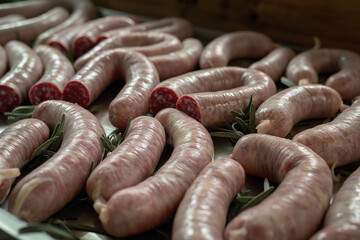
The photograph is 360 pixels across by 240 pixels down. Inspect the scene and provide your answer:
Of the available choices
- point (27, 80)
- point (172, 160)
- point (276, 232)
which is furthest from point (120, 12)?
point (276, 232)

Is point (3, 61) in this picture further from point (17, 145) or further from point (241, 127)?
point (241, 127)

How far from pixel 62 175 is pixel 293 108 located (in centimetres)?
121

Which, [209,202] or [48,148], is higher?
[209,202]

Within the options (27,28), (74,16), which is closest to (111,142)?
(27,28)

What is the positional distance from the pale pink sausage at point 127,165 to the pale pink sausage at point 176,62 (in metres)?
0.89

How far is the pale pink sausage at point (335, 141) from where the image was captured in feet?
6.39

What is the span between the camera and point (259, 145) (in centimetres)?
189

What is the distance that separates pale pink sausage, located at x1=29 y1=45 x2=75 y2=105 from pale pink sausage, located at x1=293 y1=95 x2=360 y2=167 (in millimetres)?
1429

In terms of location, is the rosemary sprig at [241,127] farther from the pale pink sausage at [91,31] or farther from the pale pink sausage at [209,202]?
the pale pink sausage at [91,31]

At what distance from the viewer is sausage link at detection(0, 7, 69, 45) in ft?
11.1

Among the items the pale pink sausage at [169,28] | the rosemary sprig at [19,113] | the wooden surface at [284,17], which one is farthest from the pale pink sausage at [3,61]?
the wooden surface at [284,17]

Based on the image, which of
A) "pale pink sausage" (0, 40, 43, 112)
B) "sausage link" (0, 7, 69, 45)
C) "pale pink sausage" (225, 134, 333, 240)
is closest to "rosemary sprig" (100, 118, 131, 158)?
"pale pink sausage" (225, 134, 333, 240)

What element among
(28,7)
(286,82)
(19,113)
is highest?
(28,7)

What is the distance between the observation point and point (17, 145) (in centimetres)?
196
